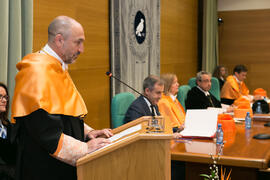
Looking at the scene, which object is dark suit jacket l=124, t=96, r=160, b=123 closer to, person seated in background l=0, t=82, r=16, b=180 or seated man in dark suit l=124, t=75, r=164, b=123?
seated man in dark suit l=124, t=75, r=164, b=123

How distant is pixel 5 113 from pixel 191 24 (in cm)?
567

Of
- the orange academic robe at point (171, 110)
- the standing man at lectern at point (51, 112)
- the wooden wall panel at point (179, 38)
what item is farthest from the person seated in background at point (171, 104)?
the standing man at lectern at point (51, 112)

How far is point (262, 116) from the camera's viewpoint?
3.88m

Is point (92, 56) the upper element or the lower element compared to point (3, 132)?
upper

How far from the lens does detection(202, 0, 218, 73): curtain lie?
302 inches

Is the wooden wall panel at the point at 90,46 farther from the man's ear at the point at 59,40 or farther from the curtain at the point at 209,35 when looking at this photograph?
the curtain at the point at 209,35

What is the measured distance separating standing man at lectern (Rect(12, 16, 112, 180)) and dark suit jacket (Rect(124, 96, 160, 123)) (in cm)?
124

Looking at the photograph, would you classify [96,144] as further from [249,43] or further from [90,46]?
[249,43]

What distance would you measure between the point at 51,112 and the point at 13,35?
1051mm

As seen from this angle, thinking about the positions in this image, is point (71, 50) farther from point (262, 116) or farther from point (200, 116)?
point (262, 116)

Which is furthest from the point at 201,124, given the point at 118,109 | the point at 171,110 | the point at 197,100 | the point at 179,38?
the point at 179,38

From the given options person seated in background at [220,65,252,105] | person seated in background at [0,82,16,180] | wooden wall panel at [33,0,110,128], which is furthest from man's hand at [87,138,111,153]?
person seated in background at [220,65,252,105]

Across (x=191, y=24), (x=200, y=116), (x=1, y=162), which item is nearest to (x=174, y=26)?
(x=191, y=24)

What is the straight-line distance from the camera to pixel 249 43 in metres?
8.51
